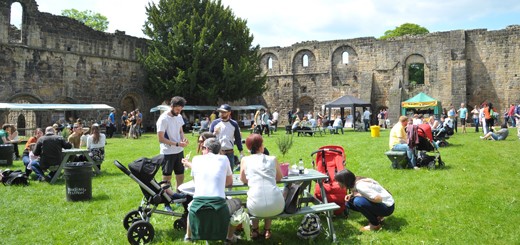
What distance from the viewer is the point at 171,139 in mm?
6680

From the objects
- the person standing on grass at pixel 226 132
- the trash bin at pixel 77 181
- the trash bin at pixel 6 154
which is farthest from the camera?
the trash bin at pixel 6 154

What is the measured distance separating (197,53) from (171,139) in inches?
830

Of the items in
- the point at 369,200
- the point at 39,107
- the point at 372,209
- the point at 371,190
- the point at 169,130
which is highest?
the point at 39,107

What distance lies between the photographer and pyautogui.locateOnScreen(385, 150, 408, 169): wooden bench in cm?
963

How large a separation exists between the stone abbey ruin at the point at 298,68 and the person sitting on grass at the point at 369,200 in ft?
68.6

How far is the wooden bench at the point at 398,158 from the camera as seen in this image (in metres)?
9.63

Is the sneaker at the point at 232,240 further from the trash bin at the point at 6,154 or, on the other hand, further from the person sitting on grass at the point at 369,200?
the trash bin at the point at 6,154

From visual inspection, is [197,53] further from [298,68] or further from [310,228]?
[310,228]

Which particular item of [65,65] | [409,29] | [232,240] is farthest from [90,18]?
[232,240]

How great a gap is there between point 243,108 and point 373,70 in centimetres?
1117

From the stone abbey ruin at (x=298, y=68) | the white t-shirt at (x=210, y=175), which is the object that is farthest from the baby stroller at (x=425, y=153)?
the stone abbey ruin at (x=298, y=68)

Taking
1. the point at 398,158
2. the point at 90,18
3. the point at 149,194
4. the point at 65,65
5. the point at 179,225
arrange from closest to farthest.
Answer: the point at 149,194, the point at 179,225, the point at 398,158, the point at 65,65, the point at 90,18

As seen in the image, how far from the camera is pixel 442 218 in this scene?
592 centimetres

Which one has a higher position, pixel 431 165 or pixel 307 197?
pixel 431 165
